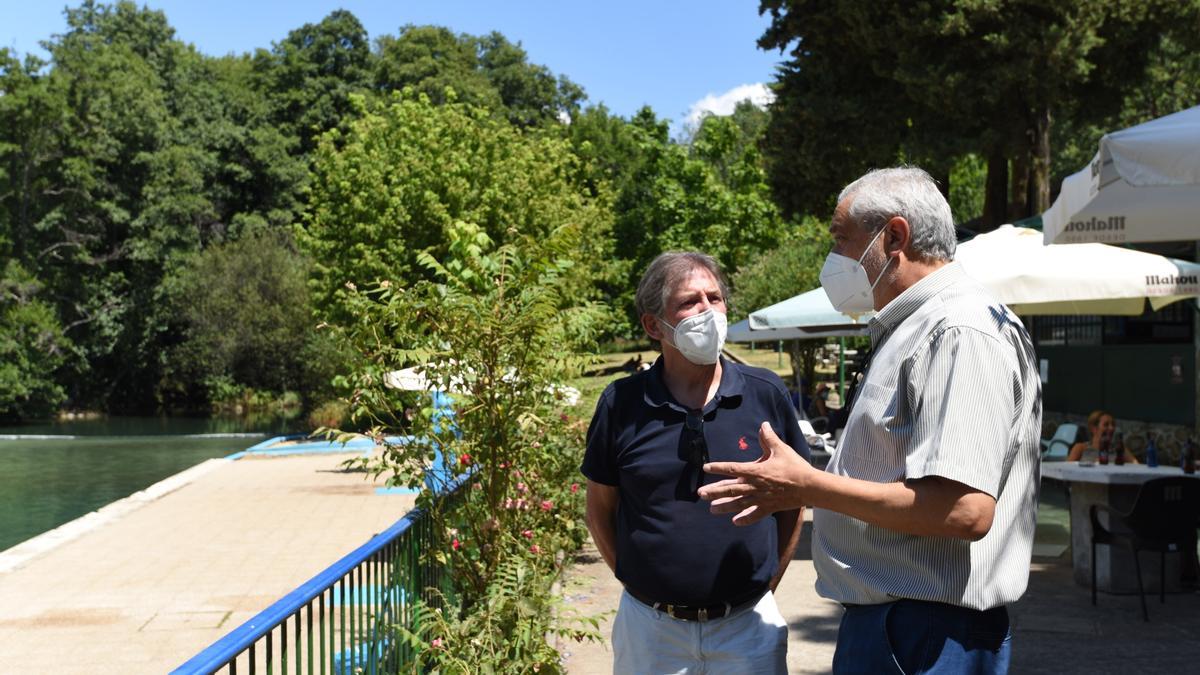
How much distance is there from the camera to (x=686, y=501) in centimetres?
334

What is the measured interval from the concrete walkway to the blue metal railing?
2.77 ft

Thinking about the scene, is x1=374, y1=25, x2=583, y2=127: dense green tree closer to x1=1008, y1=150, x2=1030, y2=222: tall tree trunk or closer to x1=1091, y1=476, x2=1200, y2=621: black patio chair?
x1=1008, y1=150, x2=1030, y2=222: tall tree trunk

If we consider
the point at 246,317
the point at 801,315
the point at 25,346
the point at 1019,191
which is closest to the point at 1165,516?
the point at 801,315

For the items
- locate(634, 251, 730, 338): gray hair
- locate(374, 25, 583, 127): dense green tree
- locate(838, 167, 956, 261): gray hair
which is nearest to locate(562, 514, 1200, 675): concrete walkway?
locate(634, 251, 730, 338): gray hair

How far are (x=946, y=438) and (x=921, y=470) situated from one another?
0.26 ft

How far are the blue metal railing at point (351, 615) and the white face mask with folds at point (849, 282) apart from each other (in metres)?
1.78

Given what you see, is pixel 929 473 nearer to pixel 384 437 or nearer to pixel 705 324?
pixel 705 324

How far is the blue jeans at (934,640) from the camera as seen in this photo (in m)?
2.40

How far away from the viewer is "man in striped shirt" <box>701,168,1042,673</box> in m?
2.31

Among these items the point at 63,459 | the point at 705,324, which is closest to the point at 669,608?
the point at 705,324

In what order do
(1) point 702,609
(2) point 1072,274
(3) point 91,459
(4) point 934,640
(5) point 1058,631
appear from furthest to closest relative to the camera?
1. (3) point 91,459
2. (2) point 1072,274
3. (5) point 1058,631
4. (1) point 702,609
5. (4) point 934,640

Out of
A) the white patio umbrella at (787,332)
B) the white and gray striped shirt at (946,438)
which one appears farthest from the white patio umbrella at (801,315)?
the white and gray striped shirt at (946,438)

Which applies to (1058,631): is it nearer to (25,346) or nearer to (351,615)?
(351,615)

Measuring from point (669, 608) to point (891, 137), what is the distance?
17.6 metres
